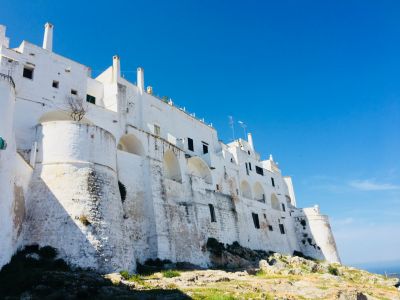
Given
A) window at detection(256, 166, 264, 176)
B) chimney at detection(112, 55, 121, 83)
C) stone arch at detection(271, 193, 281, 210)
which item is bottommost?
stone arch at detection(271, 193, 281, 210)

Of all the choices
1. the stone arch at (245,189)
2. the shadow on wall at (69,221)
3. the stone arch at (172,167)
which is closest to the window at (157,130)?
the stone arch at (172,167)

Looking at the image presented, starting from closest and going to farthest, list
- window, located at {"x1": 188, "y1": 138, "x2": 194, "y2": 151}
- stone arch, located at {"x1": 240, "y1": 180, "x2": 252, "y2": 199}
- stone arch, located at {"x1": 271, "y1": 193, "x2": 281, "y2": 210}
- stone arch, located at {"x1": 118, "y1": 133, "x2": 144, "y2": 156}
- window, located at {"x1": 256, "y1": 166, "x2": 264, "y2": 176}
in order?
stone arch, located at {"x1": 118, "y1": 133, "x2": 144, "y2": 156}
window, located at {"x1": 188, "y1": 138, "x2": 194, "y2": 151}
stone arch, located at {"x1": 240, "y1": 180, "x2": 252, "y2": 199}
window, located at {"x1": 256, "y1": 166, "x2": 264, "y2": 176}
stone arch, located at {"x1": 271, "y1": 193, "x2": 281, "y2": 210}

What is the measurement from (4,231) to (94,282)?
16.2ft

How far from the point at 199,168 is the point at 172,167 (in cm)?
639

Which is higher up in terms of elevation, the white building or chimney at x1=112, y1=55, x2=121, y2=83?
chimney at x1=112, y1=55, x2=121, y2=83

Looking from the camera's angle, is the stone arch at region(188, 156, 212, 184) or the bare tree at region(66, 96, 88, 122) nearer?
the bare tree at region(66, 96, 88, 122)

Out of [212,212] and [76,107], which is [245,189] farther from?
[76,107]

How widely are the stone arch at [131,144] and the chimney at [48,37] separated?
986cm

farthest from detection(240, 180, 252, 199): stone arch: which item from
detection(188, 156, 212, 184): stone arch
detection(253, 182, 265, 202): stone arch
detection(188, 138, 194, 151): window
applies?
detection(188, 138, 194, 151): window

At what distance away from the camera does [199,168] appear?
4319cm

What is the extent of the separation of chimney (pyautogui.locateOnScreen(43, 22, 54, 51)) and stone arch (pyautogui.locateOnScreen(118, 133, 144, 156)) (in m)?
9.86

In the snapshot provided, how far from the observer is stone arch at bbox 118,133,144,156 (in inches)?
1310

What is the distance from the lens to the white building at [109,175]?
21.5 m

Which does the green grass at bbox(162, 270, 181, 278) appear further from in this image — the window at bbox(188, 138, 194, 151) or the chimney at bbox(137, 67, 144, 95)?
the window at bbox(188, 138, 194, 151)
